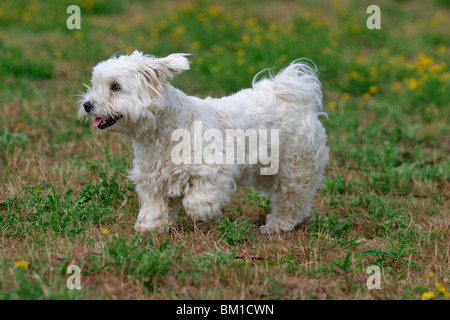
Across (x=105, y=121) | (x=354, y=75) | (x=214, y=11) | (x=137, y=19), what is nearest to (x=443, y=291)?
(x=105, y=121)

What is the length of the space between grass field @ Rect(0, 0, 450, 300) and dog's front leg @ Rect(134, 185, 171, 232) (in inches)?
4.3

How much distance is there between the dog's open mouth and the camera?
4.35m

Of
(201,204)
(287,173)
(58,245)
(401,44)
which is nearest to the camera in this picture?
(58,245)

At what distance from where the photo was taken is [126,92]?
4.33 meters

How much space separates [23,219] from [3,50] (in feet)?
19.9

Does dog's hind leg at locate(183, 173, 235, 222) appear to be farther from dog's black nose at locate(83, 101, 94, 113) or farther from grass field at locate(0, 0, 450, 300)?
dog's black nose at locate(83, 101, 94, 113)

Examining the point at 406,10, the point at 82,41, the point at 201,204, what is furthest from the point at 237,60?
the point at 406,10

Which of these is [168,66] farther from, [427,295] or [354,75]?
[354,75]

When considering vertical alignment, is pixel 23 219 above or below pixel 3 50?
below

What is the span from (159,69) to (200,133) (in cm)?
59

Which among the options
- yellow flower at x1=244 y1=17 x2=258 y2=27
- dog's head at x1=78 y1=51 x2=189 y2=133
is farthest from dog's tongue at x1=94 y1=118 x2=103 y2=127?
yellow flower at x1=244 y1=17 x2=258 y2=27

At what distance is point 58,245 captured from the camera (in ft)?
14.1

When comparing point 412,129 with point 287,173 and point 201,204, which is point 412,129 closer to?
point 287,173

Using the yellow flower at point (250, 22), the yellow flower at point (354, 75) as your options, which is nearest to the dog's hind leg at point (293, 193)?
the yellow flower at point (354, 75)
